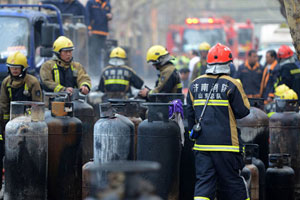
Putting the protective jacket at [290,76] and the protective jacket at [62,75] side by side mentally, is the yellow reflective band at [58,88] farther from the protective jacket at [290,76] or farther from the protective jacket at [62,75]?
the protective jacket at [290,76]

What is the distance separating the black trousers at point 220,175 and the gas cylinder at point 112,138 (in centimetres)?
83

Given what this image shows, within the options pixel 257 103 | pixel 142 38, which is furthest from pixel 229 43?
pixel 142 38

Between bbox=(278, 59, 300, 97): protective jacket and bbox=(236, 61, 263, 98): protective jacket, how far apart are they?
104 inches

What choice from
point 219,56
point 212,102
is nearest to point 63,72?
point 219,56

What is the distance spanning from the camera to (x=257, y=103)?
10328 millimetres

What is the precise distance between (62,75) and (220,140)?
12.5 feet

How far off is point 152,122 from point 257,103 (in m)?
2.72

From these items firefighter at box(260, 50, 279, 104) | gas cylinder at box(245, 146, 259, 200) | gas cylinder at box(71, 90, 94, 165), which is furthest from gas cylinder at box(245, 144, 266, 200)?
firefighter at box(260, 50, 279, 104)

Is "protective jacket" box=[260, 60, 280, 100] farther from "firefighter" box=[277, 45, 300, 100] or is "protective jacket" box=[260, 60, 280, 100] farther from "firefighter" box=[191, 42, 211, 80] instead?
"firefighter" box=[191, 42, 211, 80]

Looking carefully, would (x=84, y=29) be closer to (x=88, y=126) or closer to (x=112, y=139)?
(x=88, y=126)

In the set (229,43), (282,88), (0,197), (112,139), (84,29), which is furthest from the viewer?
(229,43)

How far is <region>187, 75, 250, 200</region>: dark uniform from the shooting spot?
7.43m

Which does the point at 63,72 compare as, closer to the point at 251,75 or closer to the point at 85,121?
the point at 85,121

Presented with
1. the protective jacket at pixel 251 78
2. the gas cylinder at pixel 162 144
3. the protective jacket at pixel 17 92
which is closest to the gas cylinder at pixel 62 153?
the gas cylinder at pixel 162 144
